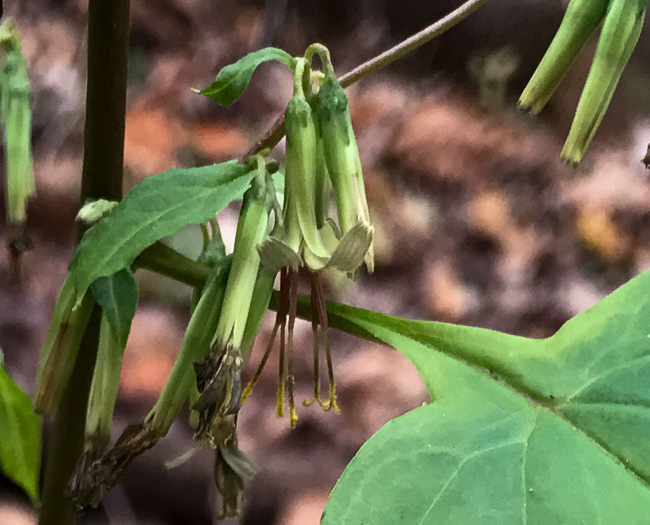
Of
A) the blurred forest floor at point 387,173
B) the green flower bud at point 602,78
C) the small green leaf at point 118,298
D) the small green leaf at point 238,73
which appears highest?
the small green leaf at point 238,73

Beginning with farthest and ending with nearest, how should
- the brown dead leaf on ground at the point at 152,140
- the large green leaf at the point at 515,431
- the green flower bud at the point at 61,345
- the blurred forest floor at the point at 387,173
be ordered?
the brown dead leaf on ground at the point at 152,140 < the blurred forest floor at the point at 387,173 < the green flower bud at the point at 61,345 < the large green leaf at the point at 515,431

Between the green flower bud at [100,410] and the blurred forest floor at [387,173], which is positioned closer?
the green flower bud at [100,410]

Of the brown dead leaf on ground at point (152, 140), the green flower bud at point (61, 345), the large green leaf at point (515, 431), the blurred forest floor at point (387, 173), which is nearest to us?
the large green leaf at point (515, 431)

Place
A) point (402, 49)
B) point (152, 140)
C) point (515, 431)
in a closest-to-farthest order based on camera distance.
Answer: point (515, 431) → point (402, 49) → point (152, 140)

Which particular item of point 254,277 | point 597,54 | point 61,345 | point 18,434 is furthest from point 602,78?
point 18,434

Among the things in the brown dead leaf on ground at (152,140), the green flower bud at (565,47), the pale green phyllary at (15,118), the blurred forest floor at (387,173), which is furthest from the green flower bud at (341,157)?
the brown dead leaf on ground at (152,140)

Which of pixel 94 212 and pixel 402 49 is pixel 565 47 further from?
pixel 94 212

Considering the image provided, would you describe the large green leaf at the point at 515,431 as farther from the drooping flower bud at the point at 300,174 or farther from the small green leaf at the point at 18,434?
the small green leaf at the point at 18,434

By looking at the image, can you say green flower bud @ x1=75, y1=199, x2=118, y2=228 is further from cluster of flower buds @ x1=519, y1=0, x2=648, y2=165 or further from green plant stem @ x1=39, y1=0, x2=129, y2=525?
cluster of flower buds @ x1=519, y1=0, x2=648, y2=165

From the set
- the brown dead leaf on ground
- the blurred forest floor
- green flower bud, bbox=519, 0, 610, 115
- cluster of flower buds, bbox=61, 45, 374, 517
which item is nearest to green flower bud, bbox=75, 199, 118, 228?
cluster of flower buds, bbox=61, 45, 374, 517
